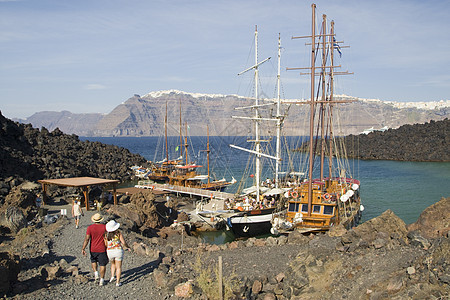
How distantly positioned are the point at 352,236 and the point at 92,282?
1005 centimetres

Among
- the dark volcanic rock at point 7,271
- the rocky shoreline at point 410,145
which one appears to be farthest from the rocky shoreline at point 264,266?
the rocky shoreline at point 410,145

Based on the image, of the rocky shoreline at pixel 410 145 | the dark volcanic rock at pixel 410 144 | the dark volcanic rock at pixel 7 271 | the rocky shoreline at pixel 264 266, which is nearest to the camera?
the dark volcanic rock at pixel 7 271

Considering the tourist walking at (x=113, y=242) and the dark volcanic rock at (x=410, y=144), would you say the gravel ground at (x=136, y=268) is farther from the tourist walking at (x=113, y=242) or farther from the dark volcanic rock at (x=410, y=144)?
the dark volcanic rock at (x=410, y=144)

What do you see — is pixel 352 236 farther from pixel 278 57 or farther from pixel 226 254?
pixel 278 57

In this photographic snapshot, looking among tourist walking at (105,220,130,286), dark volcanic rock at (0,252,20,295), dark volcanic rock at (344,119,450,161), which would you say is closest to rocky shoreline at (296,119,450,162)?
dark volcanic rock at (344,119,450,161)

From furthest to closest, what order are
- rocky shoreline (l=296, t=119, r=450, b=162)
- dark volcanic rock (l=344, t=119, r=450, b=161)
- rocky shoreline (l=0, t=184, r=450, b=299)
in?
dark volcanic rock (l=344, t=119, r=450, b=161) → rocky shoreline (l=296, t=119, r=450, b=162) → rocky shoreline (l=0, t=184, r=450, b=299)

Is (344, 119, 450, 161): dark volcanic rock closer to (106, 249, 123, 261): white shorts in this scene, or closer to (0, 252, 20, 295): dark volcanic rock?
(106, 249, 123, 261): white shorts

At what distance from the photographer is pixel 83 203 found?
87.5ft

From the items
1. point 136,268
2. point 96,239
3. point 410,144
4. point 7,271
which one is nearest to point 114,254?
point 96,239

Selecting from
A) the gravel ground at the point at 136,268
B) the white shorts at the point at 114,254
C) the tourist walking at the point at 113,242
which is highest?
the tourist walking at the point at 113,242

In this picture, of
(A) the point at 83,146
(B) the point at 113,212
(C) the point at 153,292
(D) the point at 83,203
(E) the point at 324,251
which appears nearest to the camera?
(C) the point at 153,292

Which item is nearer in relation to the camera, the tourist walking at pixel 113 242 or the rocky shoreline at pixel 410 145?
the tourist walking at pixel 113 242

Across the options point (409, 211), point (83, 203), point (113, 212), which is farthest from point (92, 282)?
point (409, 211)

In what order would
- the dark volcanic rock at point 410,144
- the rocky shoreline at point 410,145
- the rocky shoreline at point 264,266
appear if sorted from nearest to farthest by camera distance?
1. the rocky shoreline at point 264,266
2. the rocky shoreline at point 410,145
3. the dark volcanic rock at point 410,144
